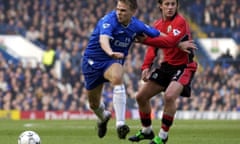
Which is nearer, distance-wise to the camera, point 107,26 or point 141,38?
point 107,26

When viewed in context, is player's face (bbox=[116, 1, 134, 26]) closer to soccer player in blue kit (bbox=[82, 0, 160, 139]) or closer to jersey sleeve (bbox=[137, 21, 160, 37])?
soccer player in blue kit (bbox=[82, 0, 160, 139])

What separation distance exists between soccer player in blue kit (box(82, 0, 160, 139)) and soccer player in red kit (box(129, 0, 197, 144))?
306 mm

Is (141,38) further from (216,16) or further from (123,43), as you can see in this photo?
(216,16)

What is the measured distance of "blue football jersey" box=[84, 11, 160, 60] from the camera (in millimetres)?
11281

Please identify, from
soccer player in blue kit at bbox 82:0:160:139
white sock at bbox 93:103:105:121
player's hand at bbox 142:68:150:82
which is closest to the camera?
soccer player in blue kit at bbox 82:0:160:139

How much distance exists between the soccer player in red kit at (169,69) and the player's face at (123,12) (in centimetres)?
60

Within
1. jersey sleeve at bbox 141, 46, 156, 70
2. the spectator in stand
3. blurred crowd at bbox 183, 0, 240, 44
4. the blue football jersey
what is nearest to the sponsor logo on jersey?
the blue football jersey

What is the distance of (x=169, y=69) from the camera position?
1222 centimetres

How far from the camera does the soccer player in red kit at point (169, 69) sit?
11711 mm

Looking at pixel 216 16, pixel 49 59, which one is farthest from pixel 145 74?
pixel 216 16

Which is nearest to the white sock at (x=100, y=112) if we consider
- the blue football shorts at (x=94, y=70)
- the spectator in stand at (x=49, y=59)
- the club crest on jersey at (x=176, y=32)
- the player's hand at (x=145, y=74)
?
the blue football shorts at (x=94, y=70)

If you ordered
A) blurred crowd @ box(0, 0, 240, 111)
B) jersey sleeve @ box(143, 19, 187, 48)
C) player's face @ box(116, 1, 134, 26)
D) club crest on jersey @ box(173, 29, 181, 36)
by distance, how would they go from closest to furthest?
player's face @ box(116, 1, 134, 26), jersey sleeve @ box(143, 19, 187, 48), club crest on jersey @ box(173, 29, 181, 36), blurred crowd @ box(0, 0, 240, 111)

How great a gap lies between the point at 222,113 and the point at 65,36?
6.91m

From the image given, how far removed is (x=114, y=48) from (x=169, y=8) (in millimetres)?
1143
